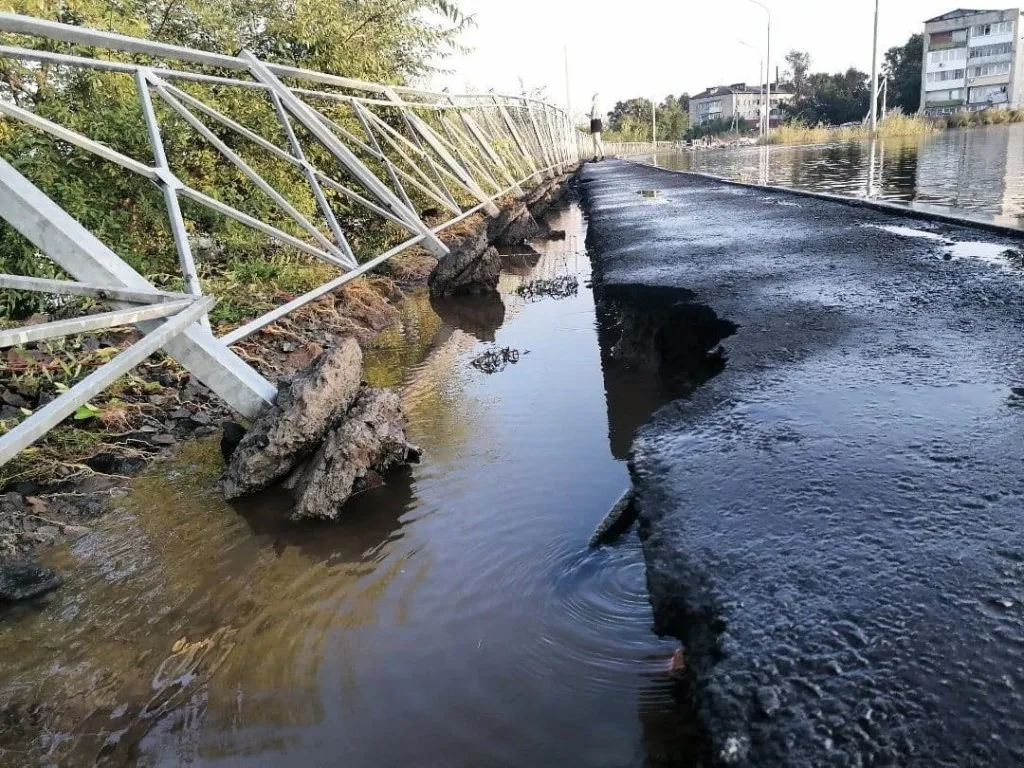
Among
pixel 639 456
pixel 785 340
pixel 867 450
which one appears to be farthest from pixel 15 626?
pixel 785 340

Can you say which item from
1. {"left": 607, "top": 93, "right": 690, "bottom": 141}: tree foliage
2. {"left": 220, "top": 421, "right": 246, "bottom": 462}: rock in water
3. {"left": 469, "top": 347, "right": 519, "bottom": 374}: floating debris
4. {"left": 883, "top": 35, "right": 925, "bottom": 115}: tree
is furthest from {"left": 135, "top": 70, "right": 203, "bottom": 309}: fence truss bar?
{"left": 883, "top": 35, "right": 925, "bottom": 115}: tree

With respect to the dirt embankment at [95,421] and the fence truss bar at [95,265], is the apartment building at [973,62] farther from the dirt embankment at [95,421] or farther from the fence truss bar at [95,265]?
the fence truss bar at [95,265]

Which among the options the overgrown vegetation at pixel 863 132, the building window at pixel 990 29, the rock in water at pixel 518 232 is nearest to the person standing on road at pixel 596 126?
the overgrown vegetation at pixel 863 132

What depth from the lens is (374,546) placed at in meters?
2.71

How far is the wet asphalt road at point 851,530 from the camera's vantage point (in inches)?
47.6

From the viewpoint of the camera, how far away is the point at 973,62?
212ft

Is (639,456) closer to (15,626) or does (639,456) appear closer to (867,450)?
(867,450)

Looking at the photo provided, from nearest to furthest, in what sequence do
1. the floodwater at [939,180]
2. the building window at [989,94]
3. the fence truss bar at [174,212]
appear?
the fence truss bar at [174,212]
the floodwater at [939,180]
the building window at [989,94]

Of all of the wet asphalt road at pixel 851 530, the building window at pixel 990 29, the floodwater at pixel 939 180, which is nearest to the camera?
the wet asphalt road at pixel 851 530

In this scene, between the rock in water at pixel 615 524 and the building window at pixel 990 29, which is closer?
the rock in water at pixel 615 524

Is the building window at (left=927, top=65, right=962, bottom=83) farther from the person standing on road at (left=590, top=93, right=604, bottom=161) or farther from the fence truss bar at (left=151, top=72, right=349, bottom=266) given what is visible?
the fence truss bar at (left=151, top=72, right=349, bottom=266)

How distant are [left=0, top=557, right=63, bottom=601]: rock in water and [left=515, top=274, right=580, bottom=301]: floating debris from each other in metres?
5.29

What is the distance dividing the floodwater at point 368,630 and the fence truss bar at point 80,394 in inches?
Answer: 27.9

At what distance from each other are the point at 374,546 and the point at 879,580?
1778 millimetres
